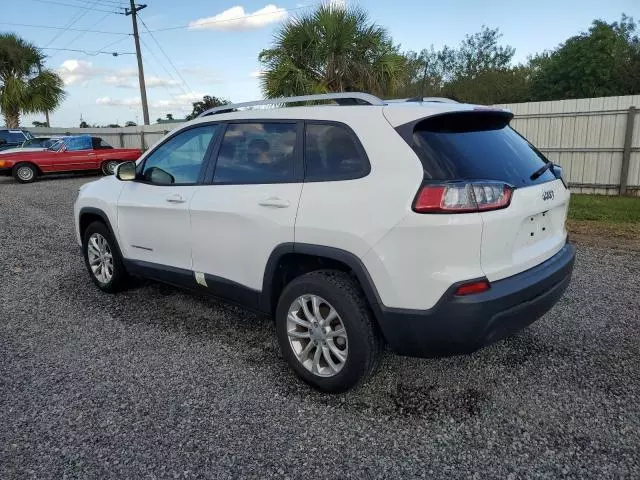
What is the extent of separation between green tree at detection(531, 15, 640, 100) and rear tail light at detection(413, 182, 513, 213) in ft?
97.2

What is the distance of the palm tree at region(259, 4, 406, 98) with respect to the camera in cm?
1171

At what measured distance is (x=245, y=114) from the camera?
355 centimetres

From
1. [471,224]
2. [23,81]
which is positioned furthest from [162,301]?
[23,81]

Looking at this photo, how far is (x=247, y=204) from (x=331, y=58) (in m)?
9.53

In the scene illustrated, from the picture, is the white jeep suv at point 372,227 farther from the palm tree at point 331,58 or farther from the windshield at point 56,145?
the windshield at point 56,145

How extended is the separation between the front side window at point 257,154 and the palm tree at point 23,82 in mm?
28319

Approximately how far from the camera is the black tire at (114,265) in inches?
183

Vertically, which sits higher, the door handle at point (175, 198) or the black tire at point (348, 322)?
the door handle at point (175, 198)

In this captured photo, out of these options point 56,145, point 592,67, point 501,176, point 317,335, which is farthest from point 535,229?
point 592,67

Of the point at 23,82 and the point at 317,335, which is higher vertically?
the point at 23,82

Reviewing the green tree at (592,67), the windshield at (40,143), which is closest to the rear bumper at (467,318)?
the windshield at (40,143)

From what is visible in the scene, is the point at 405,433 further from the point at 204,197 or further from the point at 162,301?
the point at 162,301

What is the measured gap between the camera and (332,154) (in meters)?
2.91

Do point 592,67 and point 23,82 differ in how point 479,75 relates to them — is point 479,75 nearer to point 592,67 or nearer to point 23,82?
point 592,67
